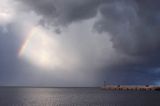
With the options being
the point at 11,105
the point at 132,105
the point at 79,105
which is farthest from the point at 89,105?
the point at 11,105

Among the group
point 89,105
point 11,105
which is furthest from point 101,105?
point 11,105

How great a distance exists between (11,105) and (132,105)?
174 feet

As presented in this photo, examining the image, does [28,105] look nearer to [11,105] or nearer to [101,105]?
[11,105]

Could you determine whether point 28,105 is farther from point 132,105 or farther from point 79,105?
point 132,105

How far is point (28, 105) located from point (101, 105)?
104 ft

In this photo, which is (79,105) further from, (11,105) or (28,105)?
(11,105)

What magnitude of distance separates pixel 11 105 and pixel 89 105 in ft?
109

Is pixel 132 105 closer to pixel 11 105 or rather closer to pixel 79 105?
pixel 79 105

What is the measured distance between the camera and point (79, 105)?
102 m

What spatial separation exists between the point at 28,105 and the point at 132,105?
45.8 metres

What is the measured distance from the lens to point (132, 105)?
106688 mm

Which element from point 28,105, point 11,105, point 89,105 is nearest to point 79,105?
point 89,105

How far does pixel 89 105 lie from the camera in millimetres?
102812

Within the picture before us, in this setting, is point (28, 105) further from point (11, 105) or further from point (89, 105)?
point (89, 105)
